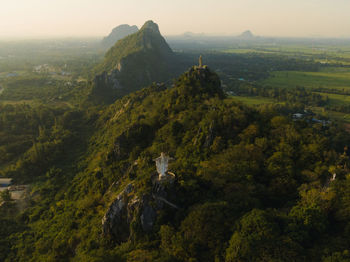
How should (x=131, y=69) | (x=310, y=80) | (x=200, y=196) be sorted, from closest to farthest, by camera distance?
(x=200, y=196)
(x=131, y=69)
(x=310, y=80)

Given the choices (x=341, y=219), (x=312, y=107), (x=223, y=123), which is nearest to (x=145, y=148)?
(x=223, y=123)

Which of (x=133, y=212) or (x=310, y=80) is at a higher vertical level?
(x=310, y=80)

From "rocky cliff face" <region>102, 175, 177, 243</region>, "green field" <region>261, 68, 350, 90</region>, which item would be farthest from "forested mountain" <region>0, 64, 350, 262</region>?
"green field" <region>261, 68, 350, 90</region>

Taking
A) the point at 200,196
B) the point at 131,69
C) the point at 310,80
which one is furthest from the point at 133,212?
the point at 310,80

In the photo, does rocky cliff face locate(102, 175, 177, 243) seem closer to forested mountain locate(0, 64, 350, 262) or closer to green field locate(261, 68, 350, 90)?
forested mountain locate(0, 64, 350, 262)

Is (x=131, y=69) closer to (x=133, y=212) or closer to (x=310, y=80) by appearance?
(x=133, y=212)

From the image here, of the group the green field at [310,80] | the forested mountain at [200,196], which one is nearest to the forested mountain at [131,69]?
the forested mountain at [200,196]

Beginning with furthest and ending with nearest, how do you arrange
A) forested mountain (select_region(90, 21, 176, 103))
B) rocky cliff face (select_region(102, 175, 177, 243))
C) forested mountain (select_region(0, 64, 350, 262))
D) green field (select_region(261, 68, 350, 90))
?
1. green field (select_region(261, 68, 350, 90))
2. forested mountain (select_region(90, 21, 176, 103))
3. rocky cliff face (select_region(102, 175, 177, 243))
4. forested mountain (select_region(0, 64, 350, 262))
